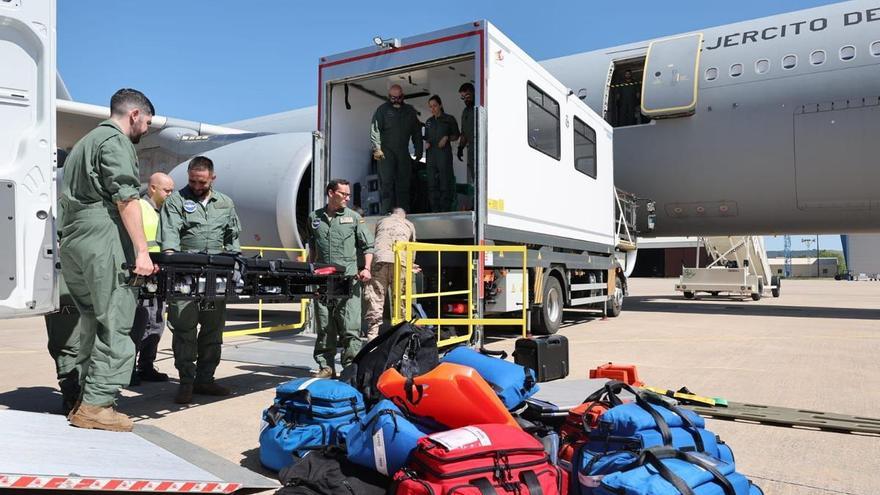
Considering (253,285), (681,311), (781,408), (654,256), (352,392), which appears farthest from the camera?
(654,256)

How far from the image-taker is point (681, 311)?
41.1 ft

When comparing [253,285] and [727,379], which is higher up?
[253,285]

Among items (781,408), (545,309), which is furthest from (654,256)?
(781,408)

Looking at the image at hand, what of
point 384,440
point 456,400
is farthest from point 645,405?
point 384,440

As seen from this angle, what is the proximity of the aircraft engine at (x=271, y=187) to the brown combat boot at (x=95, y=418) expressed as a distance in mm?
5569

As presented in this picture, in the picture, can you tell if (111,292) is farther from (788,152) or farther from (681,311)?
(681,311)

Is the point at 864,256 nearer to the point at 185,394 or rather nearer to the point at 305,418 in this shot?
the point at 185,394

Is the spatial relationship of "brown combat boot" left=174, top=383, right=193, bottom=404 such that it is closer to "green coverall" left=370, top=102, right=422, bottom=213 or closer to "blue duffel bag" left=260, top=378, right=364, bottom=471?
"blue duffel bag" left=260, top=378, right=364, bottom=471

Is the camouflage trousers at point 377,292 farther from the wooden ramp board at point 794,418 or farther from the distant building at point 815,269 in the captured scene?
the distant building at point 815,269

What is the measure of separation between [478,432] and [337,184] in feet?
10.2

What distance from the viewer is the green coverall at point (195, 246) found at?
4.22 meters

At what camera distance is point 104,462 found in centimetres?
245

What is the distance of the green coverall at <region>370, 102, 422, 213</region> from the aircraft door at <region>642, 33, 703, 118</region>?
18.0 feet

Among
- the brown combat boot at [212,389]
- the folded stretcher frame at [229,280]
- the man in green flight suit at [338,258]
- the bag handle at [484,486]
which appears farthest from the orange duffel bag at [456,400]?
the brown combat boot at [212,389]
